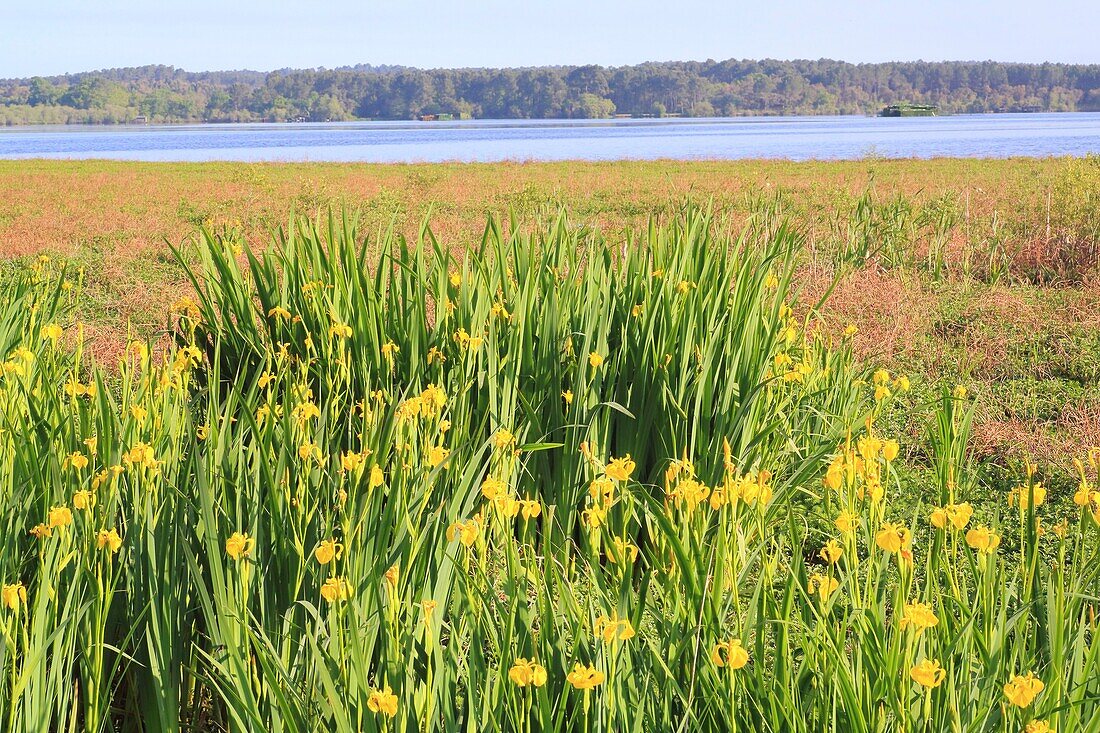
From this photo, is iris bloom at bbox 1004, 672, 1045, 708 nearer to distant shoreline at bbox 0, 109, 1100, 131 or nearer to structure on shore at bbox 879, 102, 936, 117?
structure on shore at bbox 879, 102, 936, 117

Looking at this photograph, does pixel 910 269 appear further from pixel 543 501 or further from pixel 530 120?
pixel 530 120

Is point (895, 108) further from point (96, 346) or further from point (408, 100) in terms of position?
point (96, 346)

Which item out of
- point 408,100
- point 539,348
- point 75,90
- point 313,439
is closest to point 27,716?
point 313,439

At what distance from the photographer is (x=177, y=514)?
1.89m

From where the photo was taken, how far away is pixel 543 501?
268 cm

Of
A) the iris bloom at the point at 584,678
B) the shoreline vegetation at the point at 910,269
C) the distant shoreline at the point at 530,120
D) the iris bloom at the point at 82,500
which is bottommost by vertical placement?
the shoreline vegetation at the point at 910,269

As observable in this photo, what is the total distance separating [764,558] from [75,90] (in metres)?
171

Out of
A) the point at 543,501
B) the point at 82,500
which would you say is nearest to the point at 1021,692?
the point at 82,500

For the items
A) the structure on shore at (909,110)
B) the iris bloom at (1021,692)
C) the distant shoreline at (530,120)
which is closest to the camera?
the iris bloom at (1021,692)

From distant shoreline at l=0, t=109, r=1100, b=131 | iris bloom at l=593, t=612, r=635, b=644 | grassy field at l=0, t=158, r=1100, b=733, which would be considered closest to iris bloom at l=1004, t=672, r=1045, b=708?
grassy field at l=0, t=158, r=1100, b=733

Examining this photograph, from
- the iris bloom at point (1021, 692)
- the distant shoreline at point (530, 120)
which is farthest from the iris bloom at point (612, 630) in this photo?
the distant shoreline at point (530, 120)

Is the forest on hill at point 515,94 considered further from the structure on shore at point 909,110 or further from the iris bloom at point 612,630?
the iris bloom at point 612,630

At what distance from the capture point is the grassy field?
1.50 m

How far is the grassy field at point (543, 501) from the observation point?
58.9 inches
